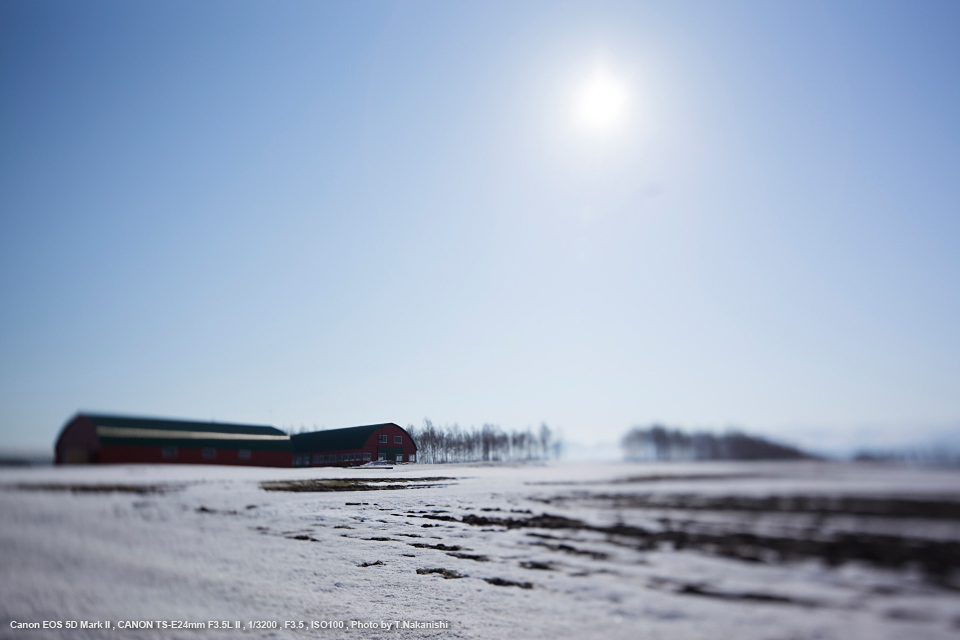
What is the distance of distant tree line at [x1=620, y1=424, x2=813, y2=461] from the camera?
325cm

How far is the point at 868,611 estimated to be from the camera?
7.84 ft

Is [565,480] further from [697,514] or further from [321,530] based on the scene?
[321,530]

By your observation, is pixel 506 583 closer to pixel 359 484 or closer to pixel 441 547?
pixel 441 547

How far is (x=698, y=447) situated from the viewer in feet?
12.6

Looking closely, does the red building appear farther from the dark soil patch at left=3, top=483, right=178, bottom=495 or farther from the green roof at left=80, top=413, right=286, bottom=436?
the dark soil patch at left=3, top=483, right=178, bottom=495

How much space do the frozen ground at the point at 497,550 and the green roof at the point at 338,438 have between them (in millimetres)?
Answer: 324

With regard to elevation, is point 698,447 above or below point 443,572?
above

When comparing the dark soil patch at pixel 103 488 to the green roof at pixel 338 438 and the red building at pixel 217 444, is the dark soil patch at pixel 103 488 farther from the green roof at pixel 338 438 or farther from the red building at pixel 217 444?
the green roof at pixel 338 438

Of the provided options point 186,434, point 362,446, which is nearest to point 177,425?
point 186,434

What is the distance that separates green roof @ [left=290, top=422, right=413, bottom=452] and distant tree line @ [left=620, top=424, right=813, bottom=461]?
282 centimetres

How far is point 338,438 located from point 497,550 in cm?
244

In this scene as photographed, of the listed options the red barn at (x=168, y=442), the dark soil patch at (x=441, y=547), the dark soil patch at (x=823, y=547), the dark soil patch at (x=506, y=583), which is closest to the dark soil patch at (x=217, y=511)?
the red barn at (x=168, y=442)

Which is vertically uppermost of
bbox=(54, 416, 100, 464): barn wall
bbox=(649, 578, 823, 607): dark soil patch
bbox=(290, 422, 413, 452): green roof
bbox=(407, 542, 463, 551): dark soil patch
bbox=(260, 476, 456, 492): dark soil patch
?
bbox=(54, 416, 100, 464): barn wall

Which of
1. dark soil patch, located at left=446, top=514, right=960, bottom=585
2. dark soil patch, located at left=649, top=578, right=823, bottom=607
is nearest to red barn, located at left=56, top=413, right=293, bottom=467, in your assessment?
dark soil patch, located at left=446, top=514, right=960, bottom=585
